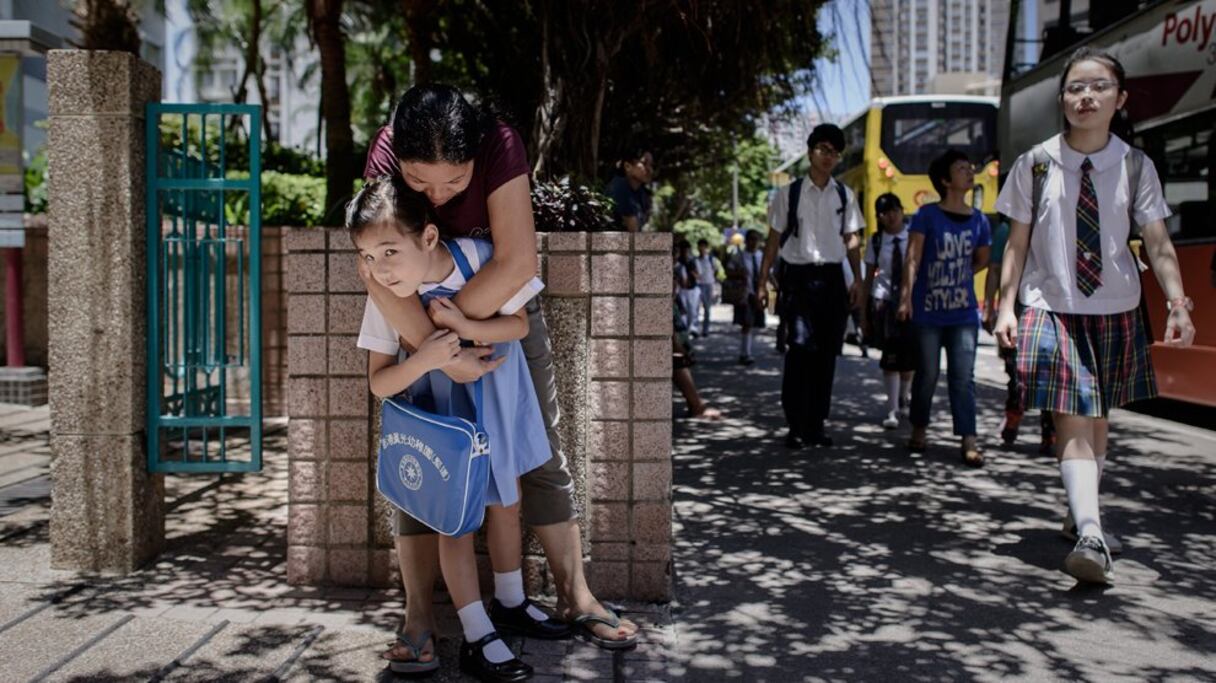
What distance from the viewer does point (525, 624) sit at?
3.41 meters

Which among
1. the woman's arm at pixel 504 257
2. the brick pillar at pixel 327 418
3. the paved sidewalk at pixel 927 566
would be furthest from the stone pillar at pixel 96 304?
the paved sidewalk at pixel 927 566

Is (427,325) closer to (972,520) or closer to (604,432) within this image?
(604,432)

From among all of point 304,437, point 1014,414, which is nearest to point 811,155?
point 1014,414

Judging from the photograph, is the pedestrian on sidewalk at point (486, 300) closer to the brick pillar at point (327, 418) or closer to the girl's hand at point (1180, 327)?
the brick pillar at point (327, 418)

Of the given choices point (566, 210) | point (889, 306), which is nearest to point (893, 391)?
point (889, 306)

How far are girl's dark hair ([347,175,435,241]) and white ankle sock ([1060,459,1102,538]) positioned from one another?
265 centimetres

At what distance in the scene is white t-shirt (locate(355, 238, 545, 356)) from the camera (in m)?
3.11

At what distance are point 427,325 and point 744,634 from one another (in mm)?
1471

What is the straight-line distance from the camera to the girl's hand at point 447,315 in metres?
3.03

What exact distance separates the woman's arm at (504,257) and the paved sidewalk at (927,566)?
1223 mm

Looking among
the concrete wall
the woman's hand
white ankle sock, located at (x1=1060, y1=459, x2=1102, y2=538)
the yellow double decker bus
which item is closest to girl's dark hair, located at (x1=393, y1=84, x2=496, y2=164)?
the woman's hand

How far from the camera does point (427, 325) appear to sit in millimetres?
3057

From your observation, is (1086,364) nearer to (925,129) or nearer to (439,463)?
(439,463)

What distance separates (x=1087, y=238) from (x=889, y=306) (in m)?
3.68
